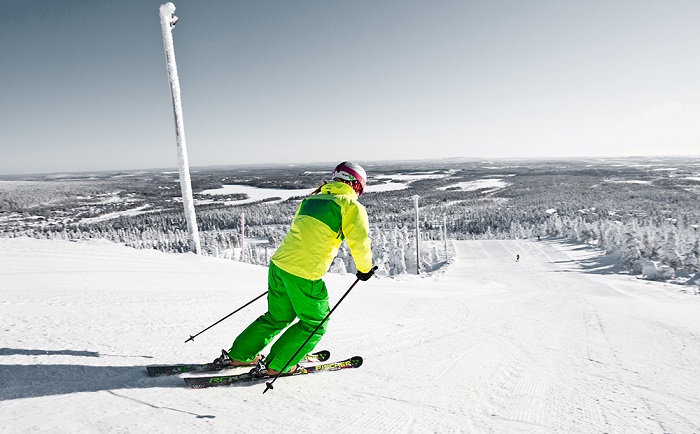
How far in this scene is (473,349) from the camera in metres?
3.66

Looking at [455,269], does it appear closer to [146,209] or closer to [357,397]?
[357,397]

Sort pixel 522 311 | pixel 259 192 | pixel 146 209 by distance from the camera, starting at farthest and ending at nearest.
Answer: pixel 259 192 < pixel 146 209 < pixel 522 311

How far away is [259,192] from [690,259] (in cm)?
16528

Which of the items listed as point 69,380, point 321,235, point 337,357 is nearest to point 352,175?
point 321,235

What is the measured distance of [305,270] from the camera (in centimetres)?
248

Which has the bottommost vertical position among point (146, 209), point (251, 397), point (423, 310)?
point (146, 209)

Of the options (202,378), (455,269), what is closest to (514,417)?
(202,378)

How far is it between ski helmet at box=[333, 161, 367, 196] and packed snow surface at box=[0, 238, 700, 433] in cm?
151

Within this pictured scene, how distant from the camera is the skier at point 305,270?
249 centimetres

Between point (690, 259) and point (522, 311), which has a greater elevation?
point (522, 311)

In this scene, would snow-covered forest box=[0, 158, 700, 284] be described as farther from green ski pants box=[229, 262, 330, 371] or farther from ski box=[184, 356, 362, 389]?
green ski pants box=[229, 262, 330, 371]

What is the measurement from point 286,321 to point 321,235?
712 millimetres

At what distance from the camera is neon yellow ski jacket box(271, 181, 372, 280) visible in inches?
98.0

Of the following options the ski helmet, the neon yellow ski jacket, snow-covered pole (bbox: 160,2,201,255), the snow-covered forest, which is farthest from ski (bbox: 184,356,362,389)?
the snow-covered forest
